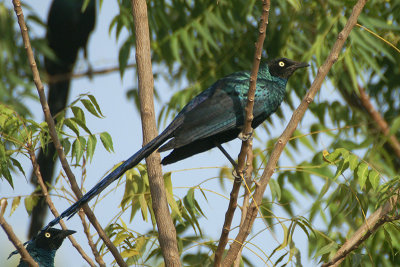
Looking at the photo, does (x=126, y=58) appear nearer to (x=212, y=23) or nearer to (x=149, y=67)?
(x=212, y=23)

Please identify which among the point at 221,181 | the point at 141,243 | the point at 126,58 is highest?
the point at 126,58

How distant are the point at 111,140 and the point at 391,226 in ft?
5.72

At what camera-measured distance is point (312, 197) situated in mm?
5148

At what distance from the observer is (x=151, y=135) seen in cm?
339

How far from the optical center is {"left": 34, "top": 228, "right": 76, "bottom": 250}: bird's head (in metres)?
4.46

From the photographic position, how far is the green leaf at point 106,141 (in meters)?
3.56

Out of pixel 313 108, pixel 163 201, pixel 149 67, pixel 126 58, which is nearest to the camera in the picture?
pixel 163 201

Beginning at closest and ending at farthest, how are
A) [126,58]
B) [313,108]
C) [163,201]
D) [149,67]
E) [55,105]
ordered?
[163,201], [149,67], [126,58], [313,108], [55,105]

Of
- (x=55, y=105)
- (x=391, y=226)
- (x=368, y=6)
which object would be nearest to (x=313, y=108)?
(x=368, y=6)

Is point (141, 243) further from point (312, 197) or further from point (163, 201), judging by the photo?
point (312, 197)

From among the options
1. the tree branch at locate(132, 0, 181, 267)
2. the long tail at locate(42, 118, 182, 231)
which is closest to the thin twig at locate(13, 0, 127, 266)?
the long tail at locate(42, 118, 182, 231)

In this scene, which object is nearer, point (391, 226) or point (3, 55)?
point (391, 226)

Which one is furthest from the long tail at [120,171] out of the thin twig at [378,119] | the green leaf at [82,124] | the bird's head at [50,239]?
the thin twig at [378,119]

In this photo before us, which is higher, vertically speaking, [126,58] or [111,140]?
[126,58]
